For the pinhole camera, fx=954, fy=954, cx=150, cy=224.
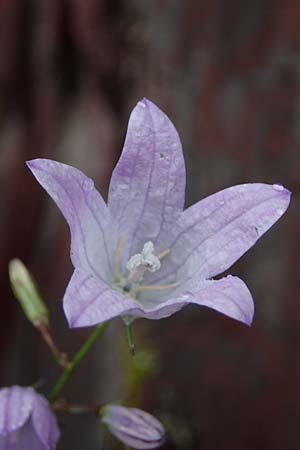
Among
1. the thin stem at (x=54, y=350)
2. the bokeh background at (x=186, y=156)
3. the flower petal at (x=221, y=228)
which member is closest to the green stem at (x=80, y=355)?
the thin stem at (x=54, y=350)

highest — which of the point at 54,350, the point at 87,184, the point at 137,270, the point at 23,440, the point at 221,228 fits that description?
the point at 87,184

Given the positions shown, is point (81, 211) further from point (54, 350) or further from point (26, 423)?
point (26, 423)

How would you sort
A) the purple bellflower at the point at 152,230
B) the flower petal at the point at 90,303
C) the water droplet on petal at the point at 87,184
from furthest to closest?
the water droplet on petal at the point at 87,184, the purple bellflower at the point at 152,230, the flower petal at the point at 90,303

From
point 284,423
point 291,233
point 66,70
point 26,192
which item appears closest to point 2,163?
point 26,192

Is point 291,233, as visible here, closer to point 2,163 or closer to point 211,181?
point 211,181

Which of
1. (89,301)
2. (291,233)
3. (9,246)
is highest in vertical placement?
(89,301)

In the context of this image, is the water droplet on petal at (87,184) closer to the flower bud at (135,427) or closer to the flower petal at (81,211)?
the flower petal at (81,211)

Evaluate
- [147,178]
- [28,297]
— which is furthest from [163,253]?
[28,297]
